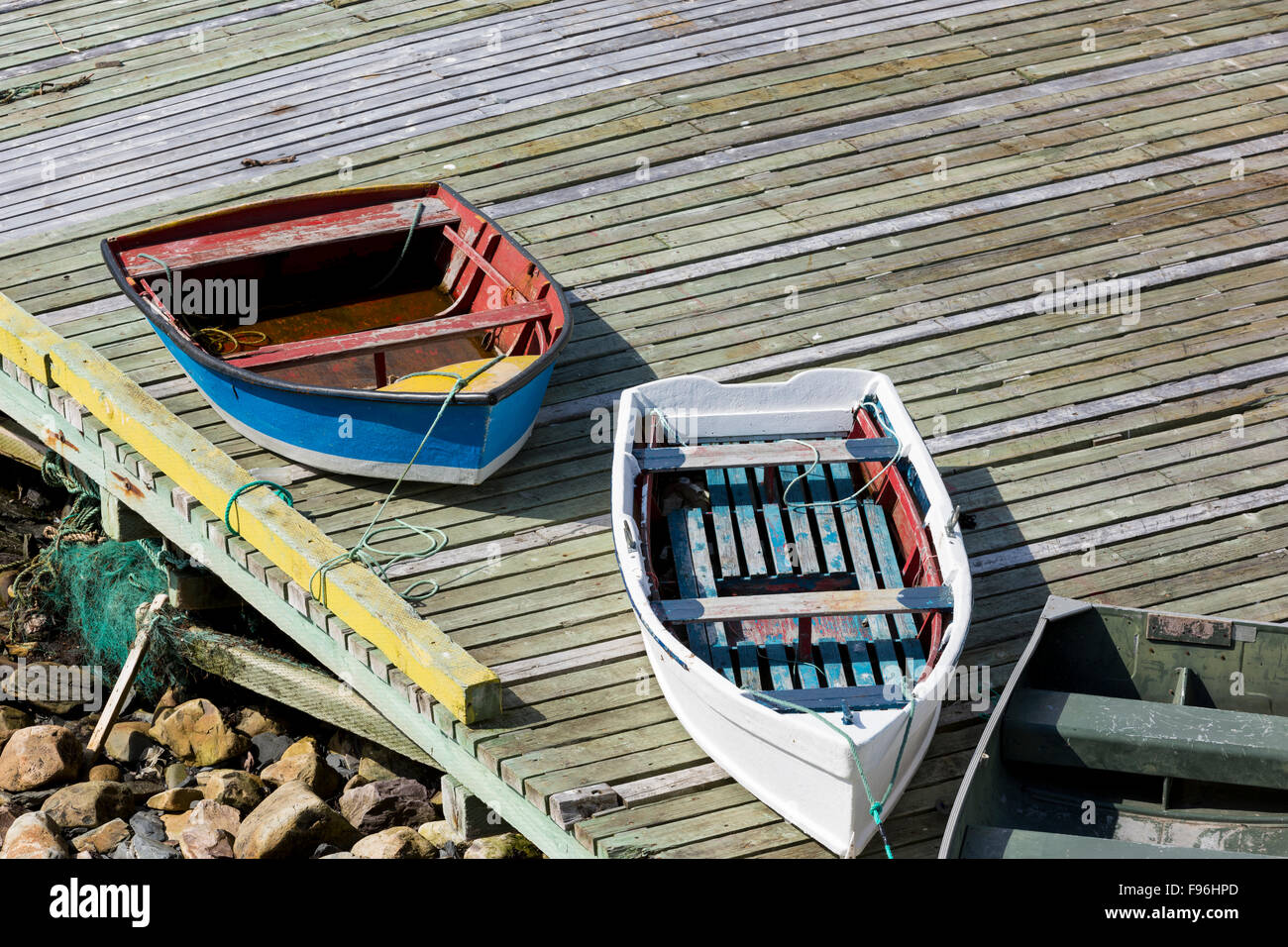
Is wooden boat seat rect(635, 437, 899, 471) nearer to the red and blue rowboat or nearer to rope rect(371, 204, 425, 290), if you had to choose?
the red and blue rowboat

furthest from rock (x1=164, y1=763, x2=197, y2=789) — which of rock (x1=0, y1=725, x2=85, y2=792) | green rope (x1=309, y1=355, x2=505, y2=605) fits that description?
green rope (x1=309, y1=355, x2=505, y2=605)

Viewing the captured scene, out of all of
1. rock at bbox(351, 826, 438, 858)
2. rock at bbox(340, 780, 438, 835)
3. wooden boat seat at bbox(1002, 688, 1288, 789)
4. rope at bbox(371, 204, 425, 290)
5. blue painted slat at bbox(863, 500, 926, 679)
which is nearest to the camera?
wooden boat seat at bbox(1002, 688, 1288, 789)

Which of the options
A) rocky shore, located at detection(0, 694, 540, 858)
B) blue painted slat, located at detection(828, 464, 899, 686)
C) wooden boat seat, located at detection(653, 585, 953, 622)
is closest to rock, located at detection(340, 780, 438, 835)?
rocky shore, located at detection(0, 694, 540, 858)

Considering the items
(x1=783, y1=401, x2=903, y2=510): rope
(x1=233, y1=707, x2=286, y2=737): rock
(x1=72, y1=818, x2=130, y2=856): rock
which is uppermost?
(x1=783, y1=401, x2=903, y2=510): rope

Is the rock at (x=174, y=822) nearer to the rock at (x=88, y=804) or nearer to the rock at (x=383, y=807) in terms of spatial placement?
the rock at (x=88, y=804)

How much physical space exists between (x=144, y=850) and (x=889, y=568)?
13.6 feet

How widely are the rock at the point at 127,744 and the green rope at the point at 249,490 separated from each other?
6.48 ft

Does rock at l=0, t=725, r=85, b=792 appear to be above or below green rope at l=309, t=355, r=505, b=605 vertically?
below

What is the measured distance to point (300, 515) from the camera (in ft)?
26.6

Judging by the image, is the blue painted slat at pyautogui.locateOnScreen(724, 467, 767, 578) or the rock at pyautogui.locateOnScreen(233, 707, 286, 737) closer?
the blue painted slat at pyautogui.locateOnScreen(724, 467, 767, 578)

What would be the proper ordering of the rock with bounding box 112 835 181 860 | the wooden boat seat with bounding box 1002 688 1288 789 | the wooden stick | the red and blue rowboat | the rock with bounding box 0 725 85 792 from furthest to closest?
the wooden stick < the rock with bounding box 0 725 85 792 < the rock with bounding box 112 835 181 860 < the red and blue rowboat < the wooden boat seat with bounding box 1002 688 1288 789

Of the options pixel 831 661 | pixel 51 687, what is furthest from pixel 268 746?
pixel 831 661

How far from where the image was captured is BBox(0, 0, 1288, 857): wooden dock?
25.0 ft

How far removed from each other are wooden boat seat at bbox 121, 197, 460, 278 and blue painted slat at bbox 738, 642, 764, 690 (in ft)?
12.7
